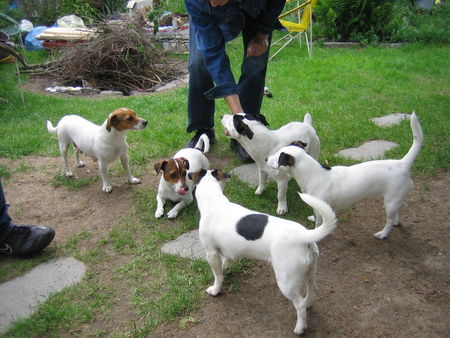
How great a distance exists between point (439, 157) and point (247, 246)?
3.13 m

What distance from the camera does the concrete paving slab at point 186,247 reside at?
3.41 m

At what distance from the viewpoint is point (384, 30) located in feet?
36.5

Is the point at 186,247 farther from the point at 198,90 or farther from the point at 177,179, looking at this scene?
the point at 198,90

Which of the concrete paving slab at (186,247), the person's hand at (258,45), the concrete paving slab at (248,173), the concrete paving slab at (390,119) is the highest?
the person's hand at (258,45)

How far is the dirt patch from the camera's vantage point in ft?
8.67

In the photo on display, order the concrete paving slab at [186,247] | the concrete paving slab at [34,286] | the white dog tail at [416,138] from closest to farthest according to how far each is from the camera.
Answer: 1. the concrete paving slab at [34,286]
2. the white dog tail at [416,138]
3. the concrete paving slab at [186,247]

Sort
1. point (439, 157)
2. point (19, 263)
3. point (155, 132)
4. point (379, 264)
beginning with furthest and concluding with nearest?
point (155, 132) → point (439, 157) → point (19, 263) → point (379, 264)

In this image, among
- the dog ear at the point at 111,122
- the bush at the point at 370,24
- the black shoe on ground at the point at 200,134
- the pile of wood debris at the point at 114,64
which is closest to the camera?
the dog ear at the point at 111,122

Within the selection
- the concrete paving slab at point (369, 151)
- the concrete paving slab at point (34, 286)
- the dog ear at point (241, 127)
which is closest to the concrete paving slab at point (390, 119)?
the concrete paving slab at point (369, 151)

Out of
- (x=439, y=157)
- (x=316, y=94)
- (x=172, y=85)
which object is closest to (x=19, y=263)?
(x=439, y=157)

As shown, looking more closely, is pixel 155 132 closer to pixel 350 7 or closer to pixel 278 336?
pixel 278 336

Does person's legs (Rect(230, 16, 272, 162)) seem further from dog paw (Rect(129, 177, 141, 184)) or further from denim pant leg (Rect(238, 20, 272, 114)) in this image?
dog paw (Rect(129, 177, 141, 184))

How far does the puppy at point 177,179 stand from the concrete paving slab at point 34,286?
96 centimetres

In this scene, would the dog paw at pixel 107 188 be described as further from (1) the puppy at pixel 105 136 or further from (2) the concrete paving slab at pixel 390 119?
(2) the concrete paving slab at pixel 390 119
